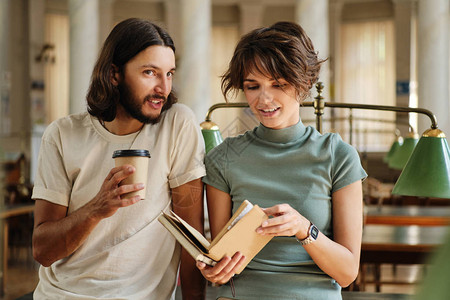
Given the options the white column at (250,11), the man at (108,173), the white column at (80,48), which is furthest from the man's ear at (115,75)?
the white column at (250,11)

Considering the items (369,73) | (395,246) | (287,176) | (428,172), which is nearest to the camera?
(287,176)

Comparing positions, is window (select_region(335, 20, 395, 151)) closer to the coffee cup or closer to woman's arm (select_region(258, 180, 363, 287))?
woman's arm (select_region(258, 180, 363, 287))

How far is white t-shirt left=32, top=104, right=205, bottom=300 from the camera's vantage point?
181 centimetres

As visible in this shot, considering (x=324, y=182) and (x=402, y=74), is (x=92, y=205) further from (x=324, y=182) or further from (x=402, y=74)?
(x=402, y=74)

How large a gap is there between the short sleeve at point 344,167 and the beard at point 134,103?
1.99ft

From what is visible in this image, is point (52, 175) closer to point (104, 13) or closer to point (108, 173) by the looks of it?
point (108, 173)

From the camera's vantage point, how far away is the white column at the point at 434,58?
32.0 feet

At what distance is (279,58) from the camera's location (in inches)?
67.1

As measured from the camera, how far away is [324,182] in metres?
1.78

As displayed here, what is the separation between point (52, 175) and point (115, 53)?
465 millimetres

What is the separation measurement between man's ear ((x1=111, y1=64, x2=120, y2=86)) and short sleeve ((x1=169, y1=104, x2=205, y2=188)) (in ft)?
0.76

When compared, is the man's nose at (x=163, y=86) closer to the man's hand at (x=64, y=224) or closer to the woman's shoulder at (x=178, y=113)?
the woman's shoulder at (x=178, y=113)

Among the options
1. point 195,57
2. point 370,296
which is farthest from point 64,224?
point 195,57

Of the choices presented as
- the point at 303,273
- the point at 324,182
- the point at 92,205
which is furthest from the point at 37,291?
the point at 324,182
